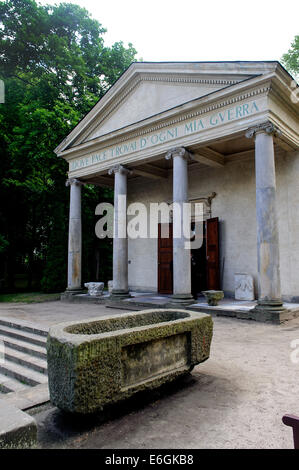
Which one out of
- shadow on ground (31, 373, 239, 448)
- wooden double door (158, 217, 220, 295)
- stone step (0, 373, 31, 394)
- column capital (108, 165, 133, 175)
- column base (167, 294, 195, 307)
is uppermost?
column capital (108, 165, 133, 175)

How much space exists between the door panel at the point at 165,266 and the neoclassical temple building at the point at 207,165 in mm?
42

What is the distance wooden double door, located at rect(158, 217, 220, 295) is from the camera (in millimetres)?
11906

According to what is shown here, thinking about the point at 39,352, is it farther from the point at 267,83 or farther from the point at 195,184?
the point at 195,184

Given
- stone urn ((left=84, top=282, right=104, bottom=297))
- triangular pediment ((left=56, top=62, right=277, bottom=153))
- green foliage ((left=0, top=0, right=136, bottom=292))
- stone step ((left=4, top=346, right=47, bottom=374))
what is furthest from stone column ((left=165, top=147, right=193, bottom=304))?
green foliage ((left=0, top=0, right=136, bottom=292))

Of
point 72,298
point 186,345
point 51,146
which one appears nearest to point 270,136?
point 186,345

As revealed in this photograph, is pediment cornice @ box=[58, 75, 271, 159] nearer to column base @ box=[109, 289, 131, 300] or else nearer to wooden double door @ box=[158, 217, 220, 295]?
wooden double door @ box=[158, 217, 220, 295]

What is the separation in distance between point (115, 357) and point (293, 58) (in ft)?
66.7

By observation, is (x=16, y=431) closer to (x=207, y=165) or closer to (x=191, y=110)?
(x=191, y=110)

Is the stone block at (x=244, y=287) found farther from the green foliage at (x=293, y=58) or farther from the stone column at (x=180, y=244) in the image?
the green foliage at (x=293, y=58)

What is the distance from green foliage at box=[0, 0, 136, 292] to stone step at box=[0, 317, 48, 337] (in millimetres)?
7905

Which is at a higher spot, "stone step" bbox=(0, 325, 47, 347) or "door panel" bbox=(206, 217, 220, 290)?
"door panel" bbox=(206, 217, 220, 290)

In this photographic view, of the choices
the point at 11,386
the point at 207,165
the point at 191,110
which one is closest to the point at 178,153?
the point at 191,110

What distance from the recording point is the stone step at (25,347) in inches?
242

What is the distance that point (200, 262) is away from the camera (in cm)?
1323
